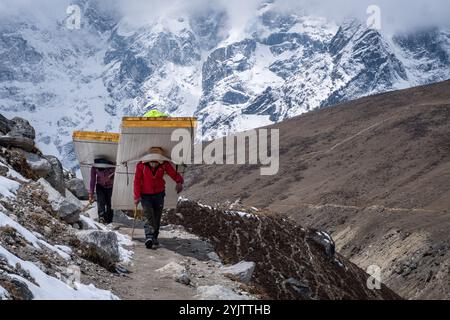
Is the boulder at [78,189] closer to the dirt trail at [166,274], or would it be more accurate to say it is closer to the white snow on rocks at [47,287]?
the dirt trail at [166,274]

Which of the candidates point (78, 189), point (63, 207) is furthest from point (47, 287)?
point (78, 189)

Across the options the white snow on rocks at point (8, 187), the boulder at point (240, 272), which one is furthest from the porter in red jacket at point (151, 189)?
the white snow on rocks at point (8, 187)

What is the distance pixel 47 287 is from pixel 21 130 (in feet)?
30.6

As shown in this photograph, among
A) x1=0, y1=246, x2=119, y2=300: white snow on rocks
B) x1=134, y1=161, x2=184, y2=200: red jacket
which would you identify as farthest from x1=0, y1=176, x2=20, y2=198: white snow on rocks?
x1=0, y1=246, x2=119, y2=300: white snow on rocks

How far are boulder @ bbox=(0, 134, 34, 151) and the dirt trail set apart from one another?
8.84 ft

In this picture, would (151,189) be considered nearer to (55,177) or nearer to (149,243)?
(149,243)

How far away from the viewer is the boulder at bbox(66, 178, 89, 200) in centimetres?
1962

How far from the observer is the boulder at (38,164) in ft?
46.6

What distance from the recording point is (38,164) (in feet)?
47.1

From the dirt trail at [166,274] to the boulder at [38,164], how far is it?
2021 millimetres

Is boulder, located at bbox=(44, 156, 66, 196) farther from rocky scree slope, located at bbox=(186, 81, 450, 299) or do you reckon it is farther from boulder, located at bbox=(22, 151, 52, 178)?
rocky scree slope, located at bbox=(186, 81, 450, 299)
